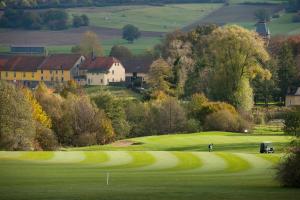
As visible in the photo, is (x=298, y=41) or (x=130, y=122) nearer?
(x=130, y=122)

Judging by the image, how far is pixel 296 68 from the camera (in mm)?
116250

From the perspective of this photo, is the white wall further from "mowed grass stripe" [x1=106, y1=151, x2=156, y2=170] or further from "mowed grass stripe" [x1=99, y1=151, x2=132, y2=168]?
"mowed grass stripe" [x1=106, y1=151, x2=156, y2=170]

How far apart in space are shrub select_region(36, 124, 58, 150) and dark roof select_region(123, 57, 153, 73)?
72431 mm

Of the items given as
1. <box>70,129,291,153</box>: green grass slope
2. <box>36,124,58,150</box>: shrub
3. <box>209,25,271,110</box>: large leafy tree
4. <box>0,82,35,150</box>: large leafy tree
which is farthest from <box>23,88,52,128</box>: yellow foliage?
<box>209,25,271,110</box>: large leafy tree

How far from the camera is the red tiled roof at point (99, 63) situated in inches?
5838

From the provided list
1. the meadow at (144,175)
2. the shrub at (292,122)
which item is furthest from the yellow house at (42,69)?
the shrub at (292,122)

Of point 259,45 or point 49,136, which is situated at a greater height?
point 259,45

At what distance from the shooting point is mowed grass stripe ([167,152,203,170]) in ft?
157

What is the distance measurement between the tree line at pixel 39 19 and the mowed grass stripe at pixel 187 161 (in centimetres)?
13893

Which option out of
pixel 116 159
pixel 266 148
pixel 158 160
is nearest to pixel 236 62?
pixel 266 148

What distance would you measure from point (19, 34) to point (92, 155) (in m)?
137

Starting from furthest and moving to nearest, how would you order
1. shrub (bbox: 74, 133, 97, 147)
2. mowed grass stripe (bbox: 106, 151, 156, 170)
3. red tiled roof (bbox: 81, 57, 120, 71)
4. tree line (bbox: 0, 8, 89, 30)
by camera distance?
tree line (bbox: 0, 8, 89, 30)
red tiled roof (bbox: 81, 57, 120, 71)
shrub (bbox: 74, 133, 97, 147)
mowed grass stripe (bbox: 106, 151, 156, 170)

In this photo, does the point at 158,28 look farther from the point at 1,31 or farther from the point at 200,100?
the point at 200,100

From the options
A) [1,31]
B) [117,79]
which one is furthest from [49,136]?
[1,31]
